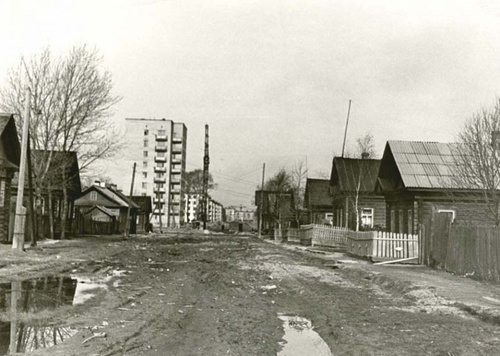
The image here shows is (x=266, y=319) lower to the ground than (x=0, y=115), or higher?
lower

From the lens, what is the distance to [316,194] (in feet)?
196

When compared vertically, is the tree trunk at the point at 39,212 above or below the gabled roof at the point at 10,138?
below

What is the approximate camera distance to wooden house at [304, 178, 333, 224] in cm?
5925

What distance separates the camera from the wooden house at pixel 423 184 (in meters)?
29.2

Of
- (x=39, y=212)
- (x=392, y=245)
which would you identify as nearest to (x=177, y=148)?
(x=39, y=212)

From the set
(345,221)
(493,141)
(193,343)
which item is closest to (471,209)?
(493,141)

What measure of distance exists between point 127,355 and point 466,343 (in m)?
4.45

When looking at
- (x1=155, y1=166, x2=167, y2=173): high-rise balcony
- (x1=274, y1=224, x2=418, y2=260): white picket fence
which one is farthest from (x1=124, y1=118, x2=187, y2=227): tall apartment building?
(x1=274, y1=224, x2=418, y2=260): white picket fence

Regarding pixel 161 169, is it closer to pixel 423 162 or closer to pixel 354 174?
pixel 354 174

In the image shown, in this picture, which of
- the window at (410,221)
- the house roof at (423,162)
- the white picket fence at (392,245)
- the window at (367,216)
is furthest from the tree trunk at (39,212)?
the window at (367,216)

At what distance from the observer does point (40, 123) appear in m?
33.3

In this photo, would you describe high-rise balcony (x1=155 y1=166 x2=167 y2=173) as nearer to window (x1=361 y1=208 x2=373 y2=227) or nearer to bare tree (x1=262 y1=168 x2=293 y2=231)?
bare tree (x1=262 y1=168 x2=293 y2=231)

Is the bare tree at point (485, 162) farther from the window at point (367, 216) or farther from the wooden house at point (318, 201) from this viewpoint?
the wooden house at point (318, 201)

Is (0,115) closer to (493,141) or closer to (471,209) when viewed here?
(493,141)
